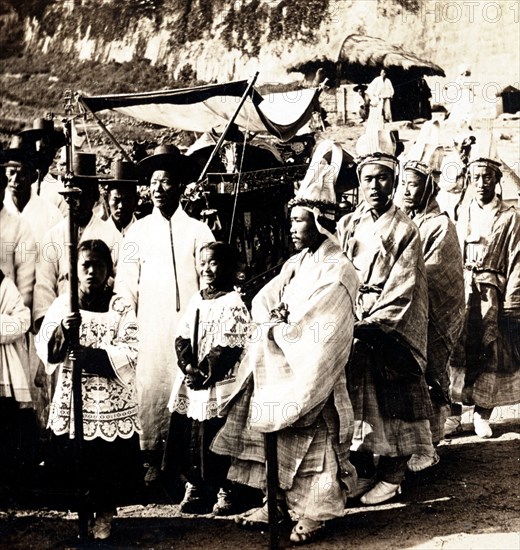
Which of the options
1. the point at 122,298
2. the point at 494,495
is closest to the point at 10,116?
the point at 122,298

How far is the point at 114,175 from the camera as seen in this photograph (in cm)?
430

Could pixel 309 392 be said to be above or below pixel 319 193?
below

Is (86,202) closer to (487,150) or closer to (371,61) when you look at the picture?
(371,61)

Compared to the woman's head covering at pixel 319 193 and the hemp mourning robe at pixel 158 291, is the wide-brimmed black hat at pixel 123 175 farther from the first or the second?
the woman's head covering at pixel 319 193

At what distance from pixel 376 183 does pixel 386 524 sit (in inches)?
65.7

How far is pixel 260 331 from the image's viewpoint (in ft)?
12.8

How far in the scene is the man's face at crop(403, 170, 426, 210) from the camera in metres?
4.36

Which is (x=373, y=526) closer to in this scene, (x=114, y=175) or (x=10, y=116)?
(x=114, y=175)

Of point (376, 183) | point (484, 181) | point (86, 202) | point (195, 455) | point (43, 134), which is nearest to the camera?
point (195, 455)

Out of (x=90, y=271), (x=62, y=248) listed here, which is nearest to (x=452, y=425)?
(x=90, y=271)

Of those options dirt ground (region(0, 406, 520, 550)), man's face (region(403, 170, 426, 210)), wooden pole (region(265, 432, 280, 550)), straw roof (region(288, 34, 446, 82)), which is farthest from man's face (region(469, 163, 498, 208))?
wooden pole (region(265, 432, 280, 550))

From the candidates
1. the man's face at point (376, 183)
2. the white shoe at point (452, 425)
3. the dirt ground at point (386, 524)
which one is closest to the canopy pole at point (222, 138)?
the man's face at point (376, 183)

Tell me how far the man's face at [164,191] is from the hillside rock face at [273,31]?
635 mm

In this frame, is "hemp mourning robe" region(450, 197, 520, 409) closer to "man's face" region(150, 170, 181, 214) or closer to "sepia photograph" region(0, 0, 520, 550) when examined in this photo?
"sepia photograph" region(0, 0, 520, 550)
